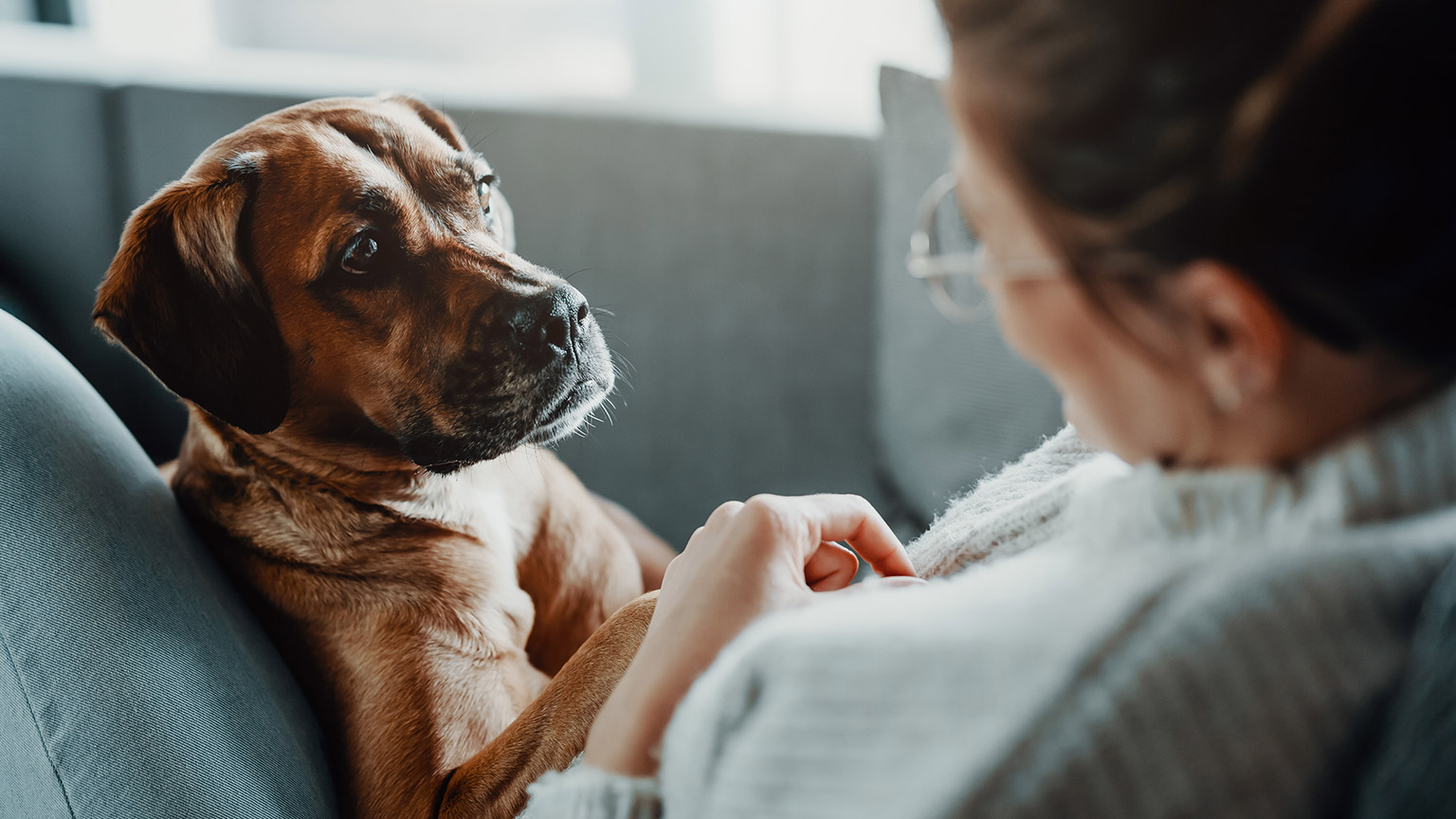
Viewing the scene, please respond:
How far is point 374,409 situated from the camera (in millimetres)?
855

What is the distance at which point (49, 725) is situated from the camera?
2.22ft

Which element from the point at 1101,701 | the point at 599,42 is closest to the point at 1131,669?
the point at 1101,701

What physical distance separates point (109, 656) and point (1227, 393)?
0.84 meters

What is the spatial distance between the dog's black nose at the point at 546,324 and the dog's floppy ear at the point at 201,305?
0.76 ft

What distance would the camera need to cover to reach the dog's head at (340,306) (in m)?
0.79

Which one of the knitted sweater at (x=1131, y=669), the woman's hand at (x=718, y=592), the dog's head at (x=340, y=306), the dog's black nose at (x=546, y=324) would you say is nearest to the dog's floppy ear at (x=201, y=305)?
the dog's head at (x=340, y=306)

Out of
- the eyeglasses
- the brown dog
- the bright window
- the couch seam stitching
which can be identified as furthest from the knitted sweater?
the bright window

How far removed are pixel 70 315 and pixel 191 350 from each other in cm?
71

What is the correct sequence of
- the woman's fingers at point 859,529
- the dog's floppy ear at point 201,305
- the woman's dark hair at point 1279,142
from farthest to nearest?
the dog's floppy ear at point 201,305 < the woman's fingers at point 859,529 < the woman's dark hair at point 1279,142

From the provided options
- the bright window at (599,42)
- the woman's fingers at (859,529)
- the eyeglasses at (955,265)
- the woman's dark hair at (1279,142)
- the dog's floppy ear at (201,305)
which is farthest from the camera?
the bright window at (599,42)

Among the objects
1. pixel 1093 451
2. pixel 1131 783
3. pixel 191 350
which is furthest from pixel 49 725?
pixel 1093 451

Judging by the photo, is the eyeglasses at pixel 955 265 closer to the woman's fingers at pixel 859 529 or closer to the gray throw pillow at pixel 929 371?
the woman's fingers at pixel 859 529

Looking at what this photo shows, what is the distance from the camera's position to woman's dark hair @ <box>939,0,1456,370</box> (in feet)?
1.16

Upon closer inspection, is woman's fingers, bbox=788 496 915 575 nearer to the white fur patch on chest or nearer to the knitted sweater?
the knitted sweater
